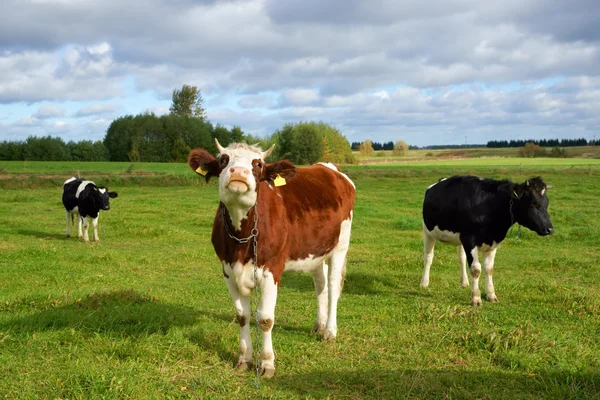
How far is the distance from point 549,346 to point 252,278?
358 cm

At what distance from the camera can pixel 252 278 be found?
5.83 meters

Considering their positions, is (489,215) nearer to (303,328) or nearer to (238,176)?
(303,328)

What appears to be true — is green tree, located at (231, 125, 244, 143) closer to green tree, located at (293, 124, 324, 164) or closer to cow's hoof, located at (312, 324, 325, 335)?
green tree, located at (293, 124, 324, 164)

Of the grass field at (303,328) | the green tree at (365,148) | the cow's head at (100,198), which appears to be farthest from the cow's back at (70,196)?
the green tree at (365,148)

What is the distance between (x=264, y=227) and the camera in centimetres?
586

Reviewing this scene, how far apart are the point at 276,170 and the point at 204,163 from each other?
2.46ft

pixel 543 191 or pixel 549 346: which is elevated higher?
pixel 543 191

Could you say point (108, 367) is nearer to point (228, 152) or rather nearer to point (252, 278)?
point (252, 278)

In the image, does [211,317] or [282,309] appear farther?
[282,309]

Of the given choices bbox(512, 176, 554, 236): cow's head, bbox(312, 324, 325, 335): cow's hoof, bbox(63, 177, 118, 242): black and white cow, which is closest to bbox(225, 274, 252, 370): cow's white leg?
bbox(312, 324, 325, 335): cow's hoof

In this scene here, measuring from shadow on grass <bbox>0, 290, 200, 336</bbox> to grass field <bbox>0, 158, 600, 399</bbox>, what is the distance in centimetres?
2

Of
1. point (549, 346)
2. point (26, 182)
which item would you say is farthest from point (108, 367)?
point (26, 182)

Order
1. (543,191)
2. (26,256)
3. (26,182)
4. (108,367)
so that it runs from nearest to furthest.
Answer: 1. (108,367)
2. (543,191)
3. (26,256)
4. (26,182)

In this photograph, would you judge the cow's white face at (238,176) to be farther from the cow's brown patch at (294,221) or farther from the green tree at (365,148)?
the green tree at (365,148)
